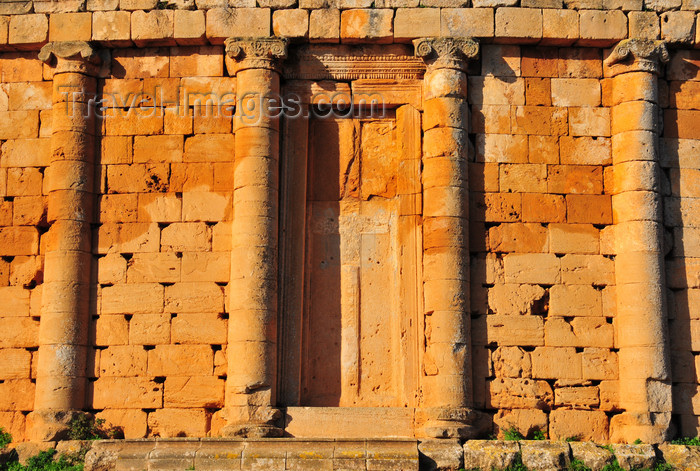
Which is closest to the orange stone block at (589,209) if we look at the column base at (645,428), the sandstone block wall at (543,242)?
the sandstone block wall at (543,242)

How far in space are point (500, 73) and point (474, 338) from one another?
3913 mm

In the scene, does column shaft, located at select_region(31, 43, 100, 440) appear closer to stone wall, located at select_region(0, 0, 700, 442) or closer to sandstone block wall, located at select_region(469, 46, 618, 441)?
stone wall, located at select_region(0, 0, 700, 442)

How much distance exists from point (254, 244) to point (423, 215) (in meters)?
2.43

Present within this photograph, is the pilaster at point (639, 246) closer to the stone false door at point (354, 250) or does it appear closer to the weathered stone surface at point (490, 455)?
the weathered stone surface at point (490, 455)

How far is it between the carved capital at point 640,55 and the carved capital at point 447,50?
2.09 m

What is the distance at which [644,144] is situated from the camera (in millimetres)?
15297

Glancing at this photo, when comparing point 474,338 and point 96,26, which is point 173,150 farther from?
point 474,338

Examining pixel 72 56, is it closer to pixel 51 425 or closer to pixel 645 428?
pixel 51 425

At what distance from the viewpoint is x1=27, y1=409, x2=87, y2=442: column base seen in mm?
14531

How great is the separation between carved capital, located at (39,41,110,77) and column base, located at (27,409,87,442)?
4.95 m

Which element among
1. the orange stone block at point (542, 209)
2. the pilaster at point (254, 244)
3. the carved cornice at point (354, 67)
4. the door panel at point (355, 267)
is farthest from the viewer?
the carved cornice at point (354, 67)

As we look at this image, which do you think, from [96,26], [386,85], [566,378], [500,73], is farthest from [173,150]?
[566,378]

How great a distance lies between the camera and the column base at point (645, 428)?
47.3 ft

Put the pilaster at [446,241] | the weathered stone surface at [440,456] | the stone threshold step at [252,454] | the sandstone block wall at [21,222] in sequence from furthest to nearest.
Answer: the sandstone block wall at [21,222], the pilaster at [446,241], the weathered stone surface at [440,456], the stone threshold step at [252,454]
